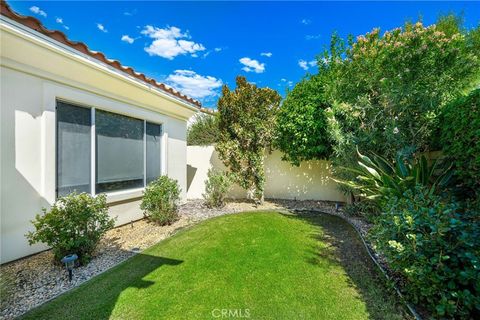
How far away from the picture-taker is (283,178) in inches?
416

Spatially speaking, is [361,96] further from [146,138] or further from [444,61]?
[146,138]

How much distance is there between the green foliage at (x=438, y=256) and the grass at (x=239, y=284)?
0.53m

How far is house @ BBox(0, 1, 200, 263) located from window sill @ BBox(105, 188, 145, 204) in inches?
1.2

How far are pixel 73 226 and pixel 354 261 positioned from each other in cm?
550

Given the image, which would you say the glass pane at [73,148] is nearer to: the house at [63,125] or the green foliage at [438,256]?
the house at [63,125]

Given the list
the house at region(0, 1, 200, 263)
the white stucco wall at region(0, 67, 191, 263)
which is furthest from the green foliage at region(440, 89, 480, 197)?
the white stucco wall at region(0, 67, 191, 263)

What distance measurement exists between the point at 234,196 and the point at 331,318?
27.2ft

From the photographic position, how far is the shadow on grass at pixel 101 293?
2.91m

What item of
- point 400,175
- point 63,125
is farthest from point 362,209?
point 63,125

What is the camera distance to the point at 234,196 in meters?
11.0

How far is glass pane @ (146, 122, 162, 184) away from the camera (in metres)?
7.45

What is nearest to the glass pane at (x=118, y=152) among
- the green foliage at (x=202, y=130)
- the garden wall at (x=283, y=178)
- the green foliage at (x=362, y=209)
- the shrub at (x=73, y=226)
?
the shrub at (x=73, y=226)

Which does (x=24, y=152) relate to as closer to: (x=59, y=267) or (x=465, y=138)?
(x=59, y=267)

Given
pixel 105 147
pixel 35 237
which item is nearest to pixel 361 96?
pixel 105 147
